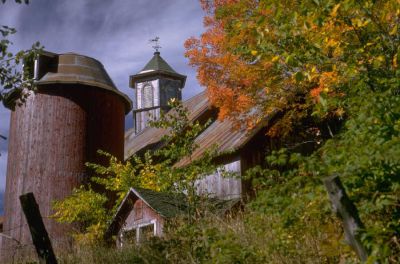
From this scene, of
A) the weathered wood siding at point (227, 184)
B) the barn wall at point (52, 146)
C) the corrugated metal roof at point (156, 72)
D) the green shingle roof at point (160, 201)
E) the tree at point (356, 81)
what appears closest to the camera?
the tree at point (356, 81)

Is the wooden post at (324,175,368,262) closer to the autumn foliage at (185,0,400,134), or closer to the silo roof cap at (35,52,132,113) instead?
the autumn foliage at (185,0,400,134)

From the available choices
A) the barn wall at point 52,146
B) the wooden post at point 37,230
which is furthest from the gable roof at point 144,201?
the wooden post at point 37,230

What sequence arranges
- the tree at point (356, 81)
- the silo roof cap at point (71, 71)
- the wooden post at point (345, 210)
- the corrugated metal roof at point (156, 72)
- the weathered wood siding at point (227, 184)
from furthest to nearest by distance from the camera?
1. the corrugated metal roof at point (156, 72)
2. the silo roof cap at point (71, 71)
3. the weathered wood siding at point (227, 184)
4. the tree at point (356, 81)
5. the wooden post at point (345, 210)

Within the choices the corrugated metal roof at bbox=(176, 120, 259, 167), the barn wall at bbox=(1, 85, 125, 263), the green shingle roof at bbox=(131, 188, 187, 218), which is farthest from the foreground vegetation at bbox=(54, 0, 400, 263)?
the barn wall at bbox=(1, 85, 125, 263)

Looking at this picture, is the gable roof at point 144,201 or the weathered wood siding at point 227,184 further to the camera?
the weathered wood siding at point 227,184

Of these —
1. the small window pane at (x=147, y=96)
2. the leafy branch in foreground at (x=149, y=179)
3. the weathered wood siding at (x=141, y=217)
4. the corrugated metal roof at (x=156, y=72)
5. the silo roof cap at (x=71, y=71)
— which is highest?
the corrugated metal roof at (x=156, y=72)

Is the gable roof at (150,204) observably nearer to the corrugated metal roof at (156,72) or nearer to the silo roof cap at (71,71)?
the silo roof cap at (71,71)

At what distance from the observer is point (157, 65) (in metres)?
39.3

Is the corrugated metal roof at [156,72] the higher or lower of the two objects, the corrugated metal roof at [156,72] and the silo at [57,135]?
the higher

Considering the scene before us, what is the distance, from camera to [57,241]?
16.4m

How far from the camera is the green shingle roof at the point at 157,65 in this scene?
3909cm

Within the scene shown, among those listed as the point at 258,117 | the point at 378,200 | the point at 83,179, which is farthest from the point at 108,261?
the point at 83,179

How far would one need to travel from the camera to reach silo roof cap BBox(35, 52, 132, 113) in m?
19.3

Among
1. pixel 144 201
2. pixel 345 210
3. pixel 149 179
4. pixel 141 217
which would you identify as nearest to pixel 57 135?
pixel 149 179
